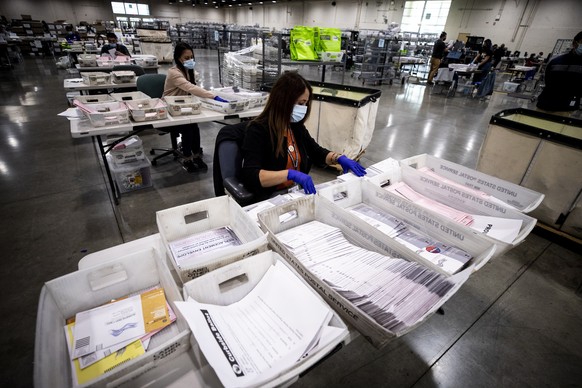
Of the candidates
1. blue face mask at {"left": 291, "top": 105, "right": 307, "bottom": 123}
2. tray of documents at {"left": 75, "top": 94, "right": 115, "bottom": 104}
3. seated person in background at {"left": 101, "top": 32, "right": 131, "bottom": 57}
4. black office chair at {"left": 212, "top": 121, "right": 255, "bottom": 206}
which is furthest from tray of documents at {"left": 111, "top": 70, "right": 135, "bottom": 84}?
blue face mask at {"left": 291, "top": 105, "right": 307, "bottom": 123}

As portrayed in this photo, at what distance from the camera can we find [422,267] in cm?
95

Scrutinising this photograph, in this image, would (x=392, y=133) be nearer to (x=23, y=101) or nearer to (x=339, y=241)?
(x=339, y=241)

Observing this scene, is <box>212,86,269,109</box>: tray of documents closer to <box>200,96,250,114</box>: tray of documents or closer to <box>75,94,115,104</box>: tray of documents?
<box>200,96,250,114</box>: tray of documents

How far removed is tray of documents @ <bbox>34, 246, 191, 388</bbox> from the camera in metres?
0.69

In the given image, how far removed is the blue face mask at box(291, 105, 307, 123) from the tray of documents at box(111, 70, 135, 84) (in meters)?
3.73

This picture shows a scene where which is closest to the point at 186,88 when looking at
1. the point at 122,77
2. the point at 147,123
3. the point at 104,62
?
the point at 147,123

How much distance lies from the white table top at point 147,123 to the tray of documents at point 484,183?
211cm

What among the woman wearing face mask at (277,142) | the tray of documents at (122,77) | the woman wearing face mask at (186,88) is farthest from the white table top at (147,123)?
the tray of documents at (122,77)

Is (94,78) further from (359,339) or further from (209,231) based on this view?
(359,339)

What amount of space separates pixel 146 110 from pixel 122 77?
6.73 feet

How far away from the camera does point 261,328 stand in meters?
0.81

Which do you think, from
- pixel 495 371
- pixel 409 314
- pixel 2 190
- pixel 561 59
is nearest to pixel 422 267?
pixel 409 314

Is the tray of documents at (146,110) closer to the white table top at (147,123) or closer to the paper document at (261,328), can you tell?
the white table top at (147,123)

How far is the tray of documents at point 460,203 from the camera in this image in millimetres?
1313
